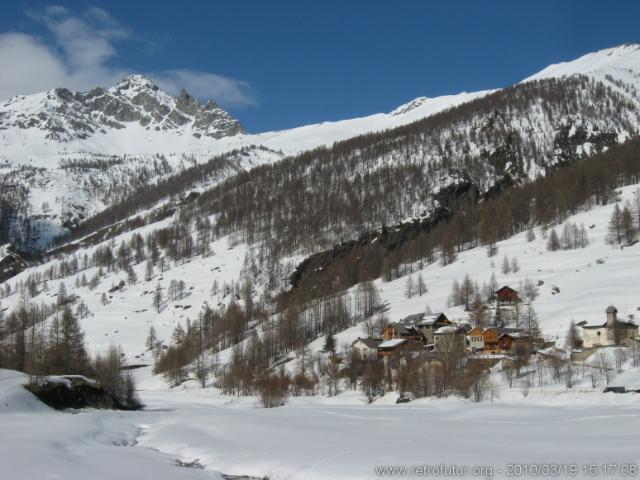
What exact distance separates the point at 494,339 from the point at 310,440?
6664 centimetres

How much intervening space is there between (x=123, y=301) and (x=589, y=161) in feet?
486

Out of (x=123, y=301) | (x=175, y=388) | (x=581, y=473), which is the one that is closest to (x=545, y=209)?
(x=175, y=388)

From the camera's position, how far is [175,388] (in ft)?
363

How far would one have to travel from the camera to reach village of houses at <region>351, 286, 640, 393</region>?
84688 millimetres

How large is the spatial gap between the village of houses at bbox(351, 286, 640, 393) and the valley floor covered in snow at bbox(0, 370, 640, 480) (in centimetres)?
2250

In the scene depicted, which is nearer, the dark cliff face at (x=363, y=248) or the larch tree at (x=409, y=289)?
the larch tree at (x=409, y=289)

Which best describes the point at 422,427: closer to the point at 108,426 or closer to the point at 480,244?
the point at 108,426

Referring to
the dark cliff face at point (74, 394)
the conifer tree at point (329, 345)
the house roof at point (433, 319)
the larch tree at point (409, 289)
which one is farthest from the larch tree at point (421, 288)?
the dark cliff face at point (74, 394)

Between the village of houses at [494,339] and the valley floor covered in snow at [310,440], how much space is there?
22497mm

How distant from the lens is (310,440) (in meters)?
36.9

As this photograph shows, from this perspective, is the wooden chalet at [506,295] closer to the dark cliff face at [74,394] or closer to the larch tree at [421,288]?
the larch tree at [421,288]

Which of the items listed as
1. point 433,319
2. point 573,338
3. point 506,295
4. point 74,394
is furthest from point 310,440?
point 506,295

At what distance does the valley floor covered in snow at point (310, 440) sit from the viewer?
2688 centimetres

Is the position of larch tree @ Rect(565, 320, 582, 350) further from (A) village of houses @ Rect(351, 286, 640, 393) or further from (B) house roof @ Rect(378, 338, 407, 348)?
(B) house roof @ Rect(378, 338, 407, 348)
